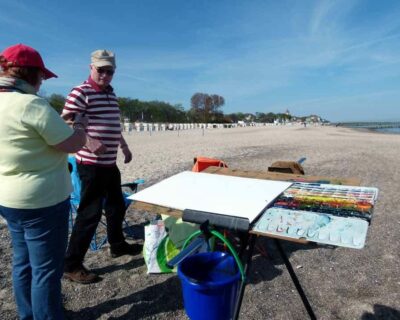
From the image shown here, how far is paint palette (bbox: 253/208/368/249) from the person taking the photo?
1630 millimetres

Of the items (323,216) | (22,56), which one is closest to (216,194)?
(323,216)

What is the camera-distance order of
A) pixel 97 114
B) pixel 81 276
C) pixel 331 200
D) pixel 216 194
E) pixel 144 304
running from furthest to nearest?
pixel 81 276 < pixel 97 114 < pixel 144 304 < pixel 216 194 < pixel 331 200

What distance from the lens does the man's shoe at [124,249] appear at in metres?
3.69

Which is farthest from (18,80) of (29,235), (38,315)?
(38,315)

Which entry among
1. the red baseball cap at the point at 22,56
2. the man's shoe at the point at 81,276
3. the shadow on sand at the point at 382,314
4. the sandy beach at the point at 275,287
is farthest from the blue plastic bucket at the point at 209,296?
the man's shoe at the point at 81,276

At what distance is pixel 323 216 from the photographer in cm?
191

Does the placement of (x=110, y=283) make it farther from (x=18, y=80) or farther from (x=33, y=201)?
(x=18, y=80)

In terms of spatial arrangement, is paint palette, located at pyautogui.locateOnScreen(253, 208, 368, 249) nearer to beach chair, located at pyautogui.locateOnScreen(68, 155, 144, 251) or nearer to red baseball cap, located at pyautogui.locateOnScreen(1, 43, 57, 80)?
red baseball cap, located at pyautogui.locateOnScreen(1, 43, 57, 80)

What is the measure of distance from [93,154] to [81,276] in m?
1.24

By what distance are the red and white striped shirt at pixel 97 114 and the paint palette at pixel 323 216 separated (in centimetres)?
174

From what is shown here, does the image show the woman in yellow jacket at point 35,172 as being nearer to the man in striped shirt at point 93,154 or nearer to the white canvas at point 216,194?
the white canvas at point 216,194

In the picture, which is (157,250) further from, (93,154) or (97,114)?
(97,114)

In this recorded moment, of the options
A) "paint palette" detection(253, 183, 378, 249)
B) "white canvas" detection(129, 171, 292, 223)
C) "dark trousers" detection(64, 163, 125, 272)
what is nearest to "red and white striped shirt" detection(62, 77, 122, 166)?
"dark trousers" detection(64, 163, 125, 272)

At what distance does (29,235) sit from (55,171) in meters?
0.44
